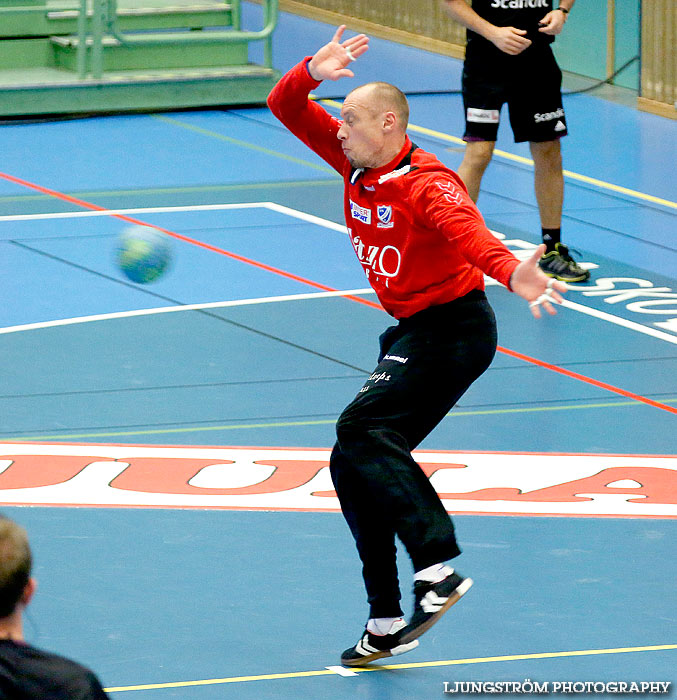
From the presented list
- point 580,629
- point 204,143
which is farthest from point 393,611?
point 204,143

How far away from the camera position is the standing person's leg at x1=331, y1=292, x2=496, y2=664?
16.5 feet

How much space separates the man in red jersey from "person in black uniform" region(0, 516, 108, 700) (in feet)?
6.88

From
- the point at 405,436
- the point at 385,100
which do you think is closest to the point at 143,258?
the point at 385,100

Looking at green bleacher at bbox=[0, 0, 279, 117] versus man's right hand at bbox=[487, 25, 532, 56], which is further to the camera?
green bleacher at bbox=[0, 0, 279, 117]

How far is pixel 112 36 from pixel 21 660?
520 inches

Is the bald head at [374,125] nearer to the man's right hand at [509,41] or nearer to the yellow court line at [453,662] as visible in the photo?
the yellow court line at [453,662]

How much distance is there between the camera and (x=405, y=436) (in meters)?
5.16

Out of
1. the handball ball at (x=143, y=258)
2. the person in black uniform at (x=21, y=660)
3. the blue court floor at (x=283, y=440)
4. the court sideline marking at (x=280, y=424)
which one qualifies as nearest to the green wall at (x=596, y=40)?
the blue court floor at (x=283, y=440)

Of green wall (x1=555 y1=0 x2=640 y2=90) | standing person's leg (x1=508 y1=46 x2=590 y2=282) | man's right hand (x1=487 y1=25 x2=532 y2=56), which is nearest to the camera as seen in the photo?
man's right hand (x1=487 y1=25 x2=532 y2=56)

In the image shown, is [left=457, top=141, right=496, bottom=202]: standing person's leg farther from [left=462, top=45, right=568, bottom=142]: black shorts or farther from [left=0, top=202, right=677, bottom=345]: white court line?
[left=0, top=202, right=677, bottom=345]: white court line

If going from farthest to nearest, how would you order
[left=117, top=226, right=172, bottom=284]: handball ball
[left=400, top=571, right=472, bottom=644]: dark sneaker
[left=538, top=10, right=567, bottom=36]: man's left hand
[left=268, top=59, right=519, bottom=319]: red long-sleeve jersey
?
[left=538, top=10, right=567, bottom=36]: man's left hand < [left=117, top=226, right=172, bottom=284]: handball ball < [left=268, top=59, right=519, bottom=319]: red long-sleeve jersey < [left=400, top=571, right=472, bottom=644]: dark sneaker

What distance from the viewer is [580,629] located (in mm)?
5371

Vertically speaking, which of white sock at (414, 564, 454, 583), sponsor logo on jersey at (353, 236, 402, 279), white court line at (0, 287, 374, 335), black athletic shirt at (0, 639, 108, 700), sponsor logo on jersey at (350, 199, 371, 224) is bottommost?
white court line at (0, 287, 374, 335)

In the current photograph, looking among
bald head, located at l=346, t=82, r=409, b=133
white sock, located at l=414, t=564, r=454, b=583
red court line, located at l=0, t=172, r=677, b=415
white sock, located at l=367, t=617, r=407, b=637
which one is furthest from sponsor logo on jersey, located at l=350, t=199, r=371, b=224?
red court line, located at l=0, t=172, r=677, b=415
